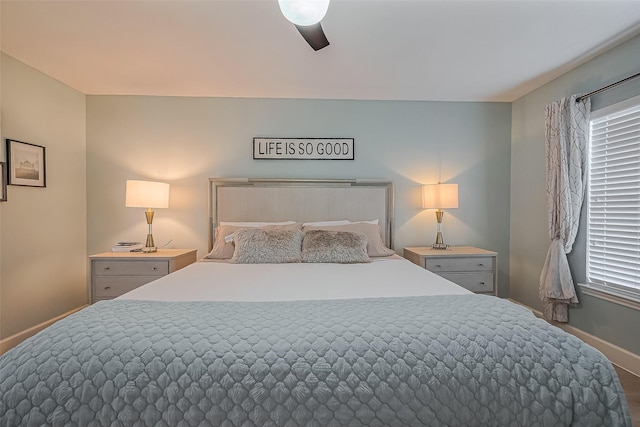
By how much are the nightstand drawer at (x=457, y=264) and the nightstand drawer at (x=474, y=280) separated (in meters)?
0.05

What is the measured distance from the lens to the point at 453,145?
364cm

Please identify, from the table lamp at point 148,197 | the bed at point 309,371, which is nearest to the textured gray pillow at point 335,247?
the bed at point 309,371

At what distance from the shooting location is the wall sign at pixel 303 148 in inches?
138

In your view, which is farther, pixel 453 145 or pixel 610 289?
pixel 453 145

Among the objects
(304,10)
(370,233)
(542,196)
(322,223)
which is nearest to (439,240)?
(370,233)

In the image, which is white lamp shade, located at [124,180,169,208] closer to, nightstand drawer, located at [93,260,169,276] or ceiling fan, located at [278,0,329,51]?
nightstand drawer, located at [93,260,169,276]

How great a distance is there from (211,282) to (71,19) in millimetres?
1960

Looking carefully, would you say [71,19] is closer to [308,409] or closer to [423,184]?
[308,409]

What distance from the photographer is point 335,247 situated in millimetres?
2682

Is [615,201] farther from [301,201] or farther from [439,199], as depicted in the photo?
[301,201]

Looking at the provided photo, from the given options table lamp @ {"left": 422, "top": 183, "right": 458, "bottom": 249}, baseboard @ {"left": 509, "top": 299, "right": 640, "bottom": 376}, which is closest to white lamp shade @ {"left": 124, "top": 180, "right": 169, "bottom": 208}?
table lamp @ {"left": 422, "top": 183, "right": 458, "bottom": 249}

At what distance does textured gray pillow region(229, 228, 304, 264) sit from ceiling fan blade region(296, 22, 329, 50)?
1537mm

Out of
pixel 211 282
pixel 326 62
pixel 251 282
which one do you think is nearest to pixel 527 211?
pixel 326 62

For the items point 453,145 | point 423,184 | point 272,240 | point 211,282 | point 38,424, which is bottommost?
point 38,424
